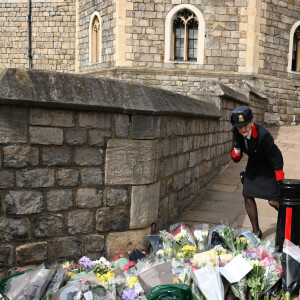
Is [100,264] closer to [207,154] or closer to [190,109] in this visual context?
[190,109]

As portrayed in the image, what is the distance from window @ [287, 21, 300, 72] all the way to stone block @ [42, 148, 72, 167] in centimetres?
1390

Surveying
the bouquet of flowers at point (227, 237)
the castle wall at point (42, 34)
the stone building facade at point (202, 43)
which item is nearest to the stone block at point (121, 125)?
the bouquet of flowers at point (227, 237)

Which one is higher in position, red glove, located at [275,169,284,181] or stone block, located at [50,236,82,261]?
red glove, located at [275,169,284,181]

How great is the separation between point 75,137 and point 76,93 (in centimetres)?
38

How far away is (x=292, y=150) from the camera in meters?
8.74

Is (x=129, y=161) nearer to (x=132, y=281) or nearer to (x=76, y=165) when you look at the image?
(x=76, y=165)

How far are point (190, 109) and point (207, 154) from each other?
1.58m

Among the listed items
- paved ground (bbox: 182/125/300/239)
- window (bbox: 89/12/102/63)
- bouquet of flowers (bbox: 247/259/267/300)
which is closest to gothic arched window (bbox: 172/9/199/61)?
window (bbox: 89/12/102/63)

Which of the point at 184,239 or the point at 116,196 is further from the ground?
the point at 116,196

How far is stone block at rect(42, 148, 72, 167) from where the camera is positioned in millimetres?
3145

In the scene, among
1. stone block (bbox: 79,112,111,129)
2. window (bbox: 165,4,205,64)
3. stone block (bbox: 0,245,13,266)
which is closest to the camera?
stone block (bbox: 0,245,13,266)

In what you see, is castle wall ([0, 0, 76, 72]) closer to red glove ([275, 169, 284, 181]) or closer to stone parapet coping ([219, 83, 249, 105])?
stone parapet coping ([219, 83, 249, 105])

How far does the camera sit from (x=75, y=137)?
322 centimetres

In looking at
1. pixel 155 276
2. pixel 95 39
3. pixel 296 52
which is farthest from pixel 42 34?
pixel 155 276
